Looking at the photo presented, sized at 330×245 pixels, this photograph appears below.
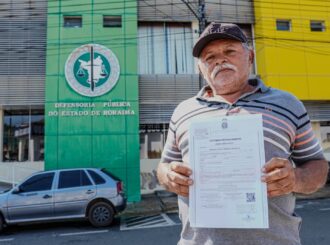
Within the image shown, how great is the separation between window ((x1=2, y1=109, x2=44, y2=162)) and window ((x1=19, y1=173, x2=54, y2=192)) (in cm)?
600

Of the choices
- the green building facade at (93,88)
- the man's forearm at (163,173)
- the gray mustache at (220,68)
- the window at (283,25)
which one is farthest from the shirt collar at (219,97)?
the window at (283,25)

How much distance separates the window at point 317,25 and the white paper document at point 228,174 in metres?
17.3

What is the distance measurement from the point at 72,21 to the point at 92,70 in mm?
2411

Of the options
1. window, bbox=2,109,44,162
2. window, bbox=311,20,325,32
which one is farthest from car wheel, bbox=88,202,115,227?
window, bbox=311,20,325,32

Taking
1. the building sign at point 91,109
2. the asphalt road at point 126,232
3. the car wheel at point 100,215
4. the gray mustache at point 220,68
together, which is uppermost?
the building sign at point 91,109

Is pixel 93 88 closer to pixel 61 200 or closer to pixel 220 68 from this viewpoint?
pixel 61 200

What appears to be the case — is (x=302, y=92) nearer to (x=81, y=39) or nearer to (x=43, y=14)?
(x=81, y=39)

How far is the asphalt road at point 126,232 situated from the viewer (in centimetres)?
759

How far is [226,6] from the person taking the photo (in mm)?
16688

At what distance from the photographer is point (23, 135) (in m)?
15.6

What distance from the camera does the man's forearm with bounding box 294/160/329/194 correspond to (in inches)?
68.5

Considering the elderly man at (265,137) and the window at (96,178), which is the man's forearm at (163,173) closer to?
the elderly man at (265,137)

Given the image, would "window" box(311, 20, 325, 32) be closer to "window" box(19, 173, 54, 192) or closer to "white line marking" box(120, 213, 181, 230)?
"white line marking" box(120, 213, 181, 230)

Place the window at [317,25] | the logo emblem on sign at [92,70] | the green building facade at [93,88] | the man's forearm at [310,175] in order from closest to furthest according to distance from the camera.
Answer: the man's forearm at [310,175]
the green building facade at [93,88]
the logo emblem on sign at [92,70]
the window at [317,25]
